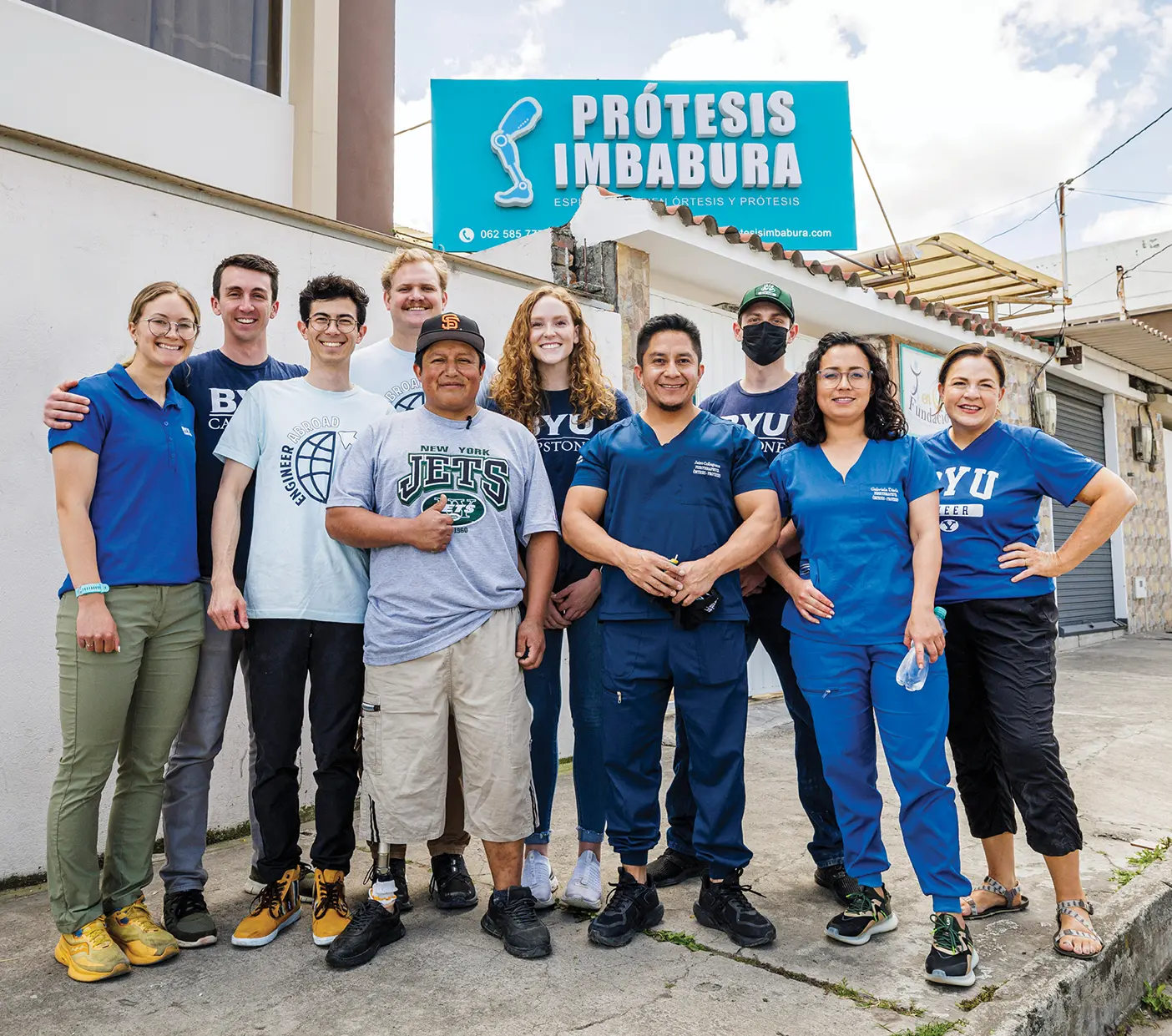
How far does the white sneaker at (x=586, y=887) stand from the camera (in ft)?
10.0

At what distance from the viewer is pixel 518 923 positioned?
9.14 feet

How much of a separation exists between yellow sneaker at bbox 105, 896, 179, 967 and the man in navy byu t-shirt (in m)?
0.08

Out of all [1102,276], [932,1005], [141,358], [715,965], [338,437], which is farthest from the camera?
[1102,276]

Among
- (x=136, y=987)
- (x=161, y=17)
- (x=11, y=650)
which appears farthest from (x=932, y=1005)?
(x=161, y=17)

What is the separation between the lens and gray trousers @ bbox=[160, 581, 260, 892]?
2.95 m

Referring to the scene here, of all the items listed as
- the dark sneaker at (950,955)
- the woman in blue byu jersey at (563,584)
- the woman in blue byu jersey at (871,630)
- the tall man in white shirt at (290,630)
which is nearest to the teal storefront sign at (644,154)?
the woman in blue byu jersey at (563,584)

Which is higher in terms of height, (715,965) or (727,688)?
(727,688)

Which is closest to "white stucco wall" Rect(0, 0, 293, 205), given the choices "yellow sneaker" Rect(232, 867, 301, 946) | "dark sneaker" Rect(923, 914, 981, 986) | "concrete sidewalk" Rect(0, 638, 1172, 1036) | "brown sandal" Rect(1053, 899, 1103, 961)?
"concrete sidewalk" Rect(0, 638, 1172, 1036)

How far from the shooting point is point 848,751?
2.82m

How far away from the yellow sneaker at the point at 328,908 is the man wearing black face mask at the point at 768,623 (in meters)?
1.14

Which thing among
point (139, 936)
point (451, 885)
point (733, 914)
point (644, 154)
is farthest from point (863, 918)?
point (644, 154)

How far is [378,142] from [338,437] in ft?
18.7

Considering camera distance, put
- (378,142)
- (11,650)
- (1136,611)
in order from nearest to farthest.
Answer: (11,650) < (378,142) < (1136,611)

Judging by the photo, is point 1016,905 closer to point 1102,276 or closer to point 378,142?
point 378,142
